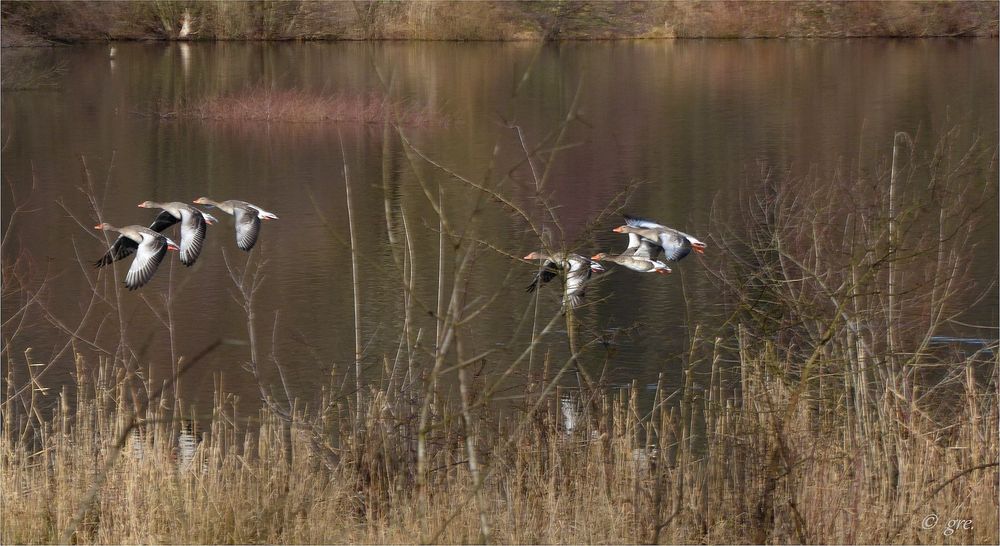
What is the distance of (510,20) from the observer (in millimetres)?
47500

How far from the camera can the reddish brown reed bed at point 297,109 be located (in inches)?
1113

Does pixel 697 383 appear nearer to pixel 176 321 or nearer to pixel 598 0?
pixel 176 321

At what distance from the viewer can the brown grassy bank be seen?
4697 centimetres

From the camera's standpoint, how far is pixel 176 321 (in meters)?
12.0

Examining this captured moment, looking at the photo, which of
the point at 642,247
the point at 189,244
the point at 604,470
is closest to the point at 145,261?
the point at 189,244

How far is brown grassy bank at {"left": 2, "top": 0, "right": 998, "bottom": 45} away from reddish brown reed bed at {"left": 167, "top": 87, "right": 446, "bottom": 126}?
1592 centimetres

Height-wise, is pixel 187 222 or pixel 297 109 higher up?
pixel 187 222

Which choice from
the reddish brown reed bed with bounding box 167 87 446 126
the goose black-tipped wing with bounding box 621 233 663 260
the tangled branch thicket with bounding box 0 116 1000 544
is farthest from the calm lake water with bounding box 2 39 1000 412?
the goose black-tipped wing with bounding box 621 233 663 260

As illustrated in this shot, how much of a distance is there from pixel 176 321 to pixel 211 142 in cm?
1447

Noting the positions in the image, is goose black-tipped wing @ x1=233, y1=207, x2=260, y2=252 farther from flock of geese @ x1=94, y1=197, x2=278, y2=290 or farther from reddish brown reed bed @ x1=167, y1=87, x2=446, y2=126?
reddish brown reed bed @ x1=167, y1=87, x2=446, y2=126

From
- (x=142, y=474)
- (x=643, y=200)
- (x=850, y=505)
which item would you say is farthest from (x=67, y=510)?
(x=643, y=200)

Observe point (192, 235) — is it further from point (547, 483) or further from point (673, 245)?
point (547, 483)

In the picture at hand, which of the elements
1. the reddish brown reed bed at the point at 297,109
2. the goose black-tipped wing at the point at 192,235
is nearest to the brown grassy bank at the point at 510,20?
the reddish brown reed bed at the point at 297,109

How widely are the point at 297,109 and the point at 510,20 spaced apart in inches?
778
